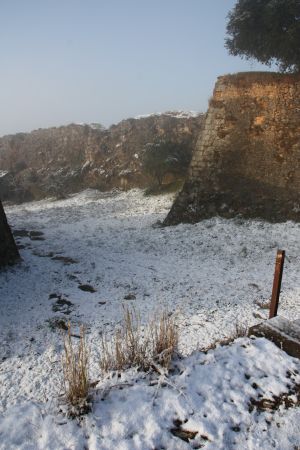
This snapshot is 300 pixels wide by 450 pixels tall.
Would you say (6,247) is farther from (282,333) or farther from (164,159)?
(164,159)

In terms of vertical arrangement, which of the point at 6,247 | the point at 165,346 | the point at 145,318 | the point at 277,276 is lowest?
the point at 145,318

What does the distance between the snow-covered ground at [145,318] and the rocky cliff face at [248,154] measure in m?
0.91

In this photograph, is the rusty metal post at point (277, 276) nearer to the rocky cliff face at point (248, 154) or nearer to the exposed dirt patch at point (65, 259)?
the exposed dirt patch at point (65, 259)

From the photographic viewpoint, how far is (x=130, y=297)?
789cm

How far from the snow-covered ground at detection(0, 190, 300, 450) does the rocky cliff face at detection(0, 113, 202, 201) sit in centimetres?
705

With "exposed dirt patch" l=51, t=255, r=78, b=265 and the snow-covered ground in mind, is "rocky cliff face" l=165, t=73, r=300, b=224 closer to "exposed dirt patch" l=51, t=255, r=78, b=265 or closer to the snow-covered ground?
the snow-covered ground

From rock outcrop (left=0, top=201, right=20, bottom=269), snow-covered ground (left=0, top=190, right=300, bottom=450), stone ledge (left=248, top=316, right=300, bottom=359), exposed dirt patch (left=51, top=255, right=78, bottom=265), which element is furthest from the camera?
exposed dirt patch (left=51, top=255, right=78, bottom=265)

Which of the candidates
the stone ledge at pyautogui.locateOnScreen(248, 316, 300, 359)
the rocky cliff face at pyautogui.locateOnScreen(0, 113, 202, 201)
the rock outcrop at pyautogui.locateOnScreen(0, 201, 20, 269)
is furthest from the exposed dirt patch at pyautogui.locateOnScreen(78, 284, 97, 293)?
the rocky cliff face at pyautogui.locateOnScreen(0, 113, 202, 201)

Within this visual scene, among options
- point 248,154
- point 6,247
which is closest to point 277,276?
point 6,247

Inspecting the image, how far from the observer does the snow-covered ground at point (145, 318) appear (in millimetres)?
2990

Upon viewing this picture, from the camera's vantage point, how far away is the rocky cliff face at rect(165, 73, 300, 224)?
41.8 feet

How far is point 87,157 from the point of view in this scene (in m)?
26.2

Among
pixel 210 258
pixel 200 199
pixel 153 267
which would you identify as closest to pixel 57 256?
pixel 153 267

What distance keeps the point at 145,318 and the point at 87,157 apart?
69.3ft
